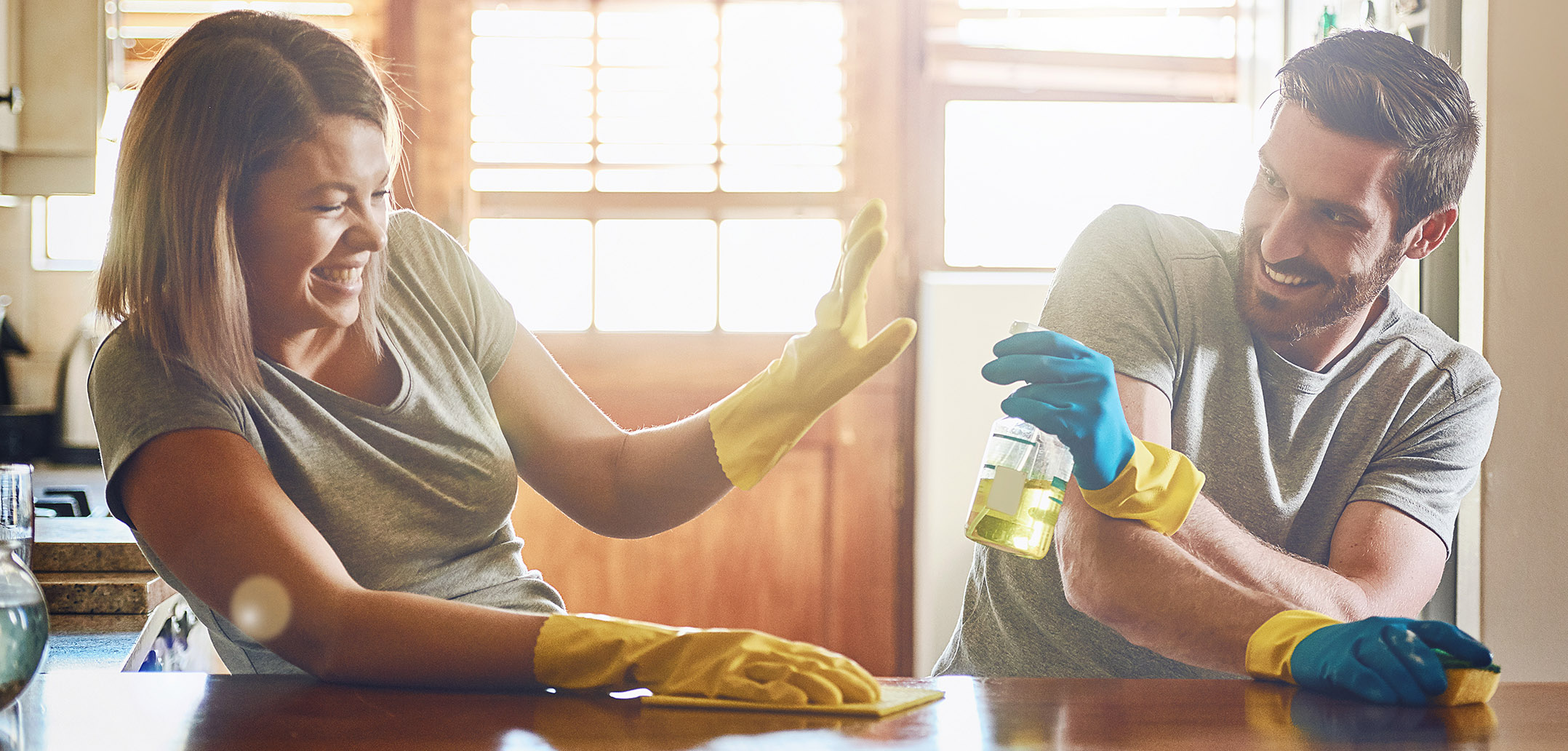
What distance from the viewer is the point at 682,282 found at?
2848 mm

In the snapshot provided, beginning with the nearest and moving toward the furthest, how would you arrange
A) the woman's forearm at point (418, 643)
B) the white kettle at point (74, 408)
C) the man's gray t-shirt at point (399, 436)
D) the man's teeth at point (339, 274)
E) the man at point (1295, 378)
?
the woman's forearm at point (418, 643) → the man's gray t-shirt at point (399, 436) → the man's teeth at point (339, 274) → the man at point (1295, 378) → the white kettle at point (74, 408)

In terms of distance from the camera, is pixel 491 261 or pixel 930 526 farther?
pixel 491 261

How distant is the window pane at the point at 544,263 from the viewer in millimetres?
2834

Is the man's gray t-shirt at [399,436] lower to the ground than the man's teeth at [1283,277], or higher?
lower

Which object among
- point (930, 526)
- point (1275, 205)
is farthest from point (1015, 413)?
point (930, 526)

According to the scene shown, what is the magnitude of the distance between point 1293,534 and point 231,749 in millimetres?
1203

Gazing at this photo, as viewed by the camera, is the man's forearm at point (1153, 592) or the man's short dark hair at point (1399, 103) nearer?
the man's forearm at point (1153, 592)

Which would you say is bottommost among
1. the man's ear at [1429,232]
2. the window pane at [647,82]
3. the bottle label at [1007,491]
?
the bottle label at [1007,491]

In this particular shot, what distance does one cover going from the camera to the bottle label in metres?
0.95

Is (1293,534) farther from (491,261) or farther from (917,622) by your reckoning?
(491,261)

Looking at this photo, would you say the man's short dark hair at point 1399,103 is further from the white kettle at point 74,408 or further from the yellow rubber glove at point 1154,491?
the white kettle at point 74,408

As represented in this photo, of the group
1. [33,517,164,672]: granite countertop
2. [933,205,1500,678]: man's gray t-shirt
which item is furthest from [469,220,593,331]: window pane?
[933,205,1500,678]: man's gray t-shirt

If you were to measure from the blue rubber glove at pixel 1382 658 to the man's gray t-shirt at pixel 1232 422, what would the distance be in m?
0.38

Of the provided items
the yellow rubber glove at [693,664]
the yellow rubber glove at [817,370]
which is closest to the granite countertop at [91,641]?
the yellow rubber glove at [693,664]
